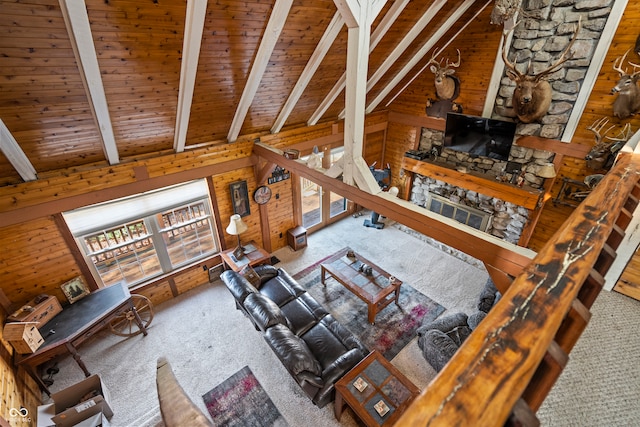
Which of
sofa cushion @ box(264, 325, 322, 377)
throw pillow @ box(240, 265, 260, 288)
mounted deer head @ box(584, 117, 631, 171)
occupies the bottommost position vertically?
throw pillow @ box(240, 265, 260, 288)

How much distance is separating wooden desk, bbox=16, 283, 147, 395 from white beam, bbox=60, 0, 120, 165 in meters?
2.39

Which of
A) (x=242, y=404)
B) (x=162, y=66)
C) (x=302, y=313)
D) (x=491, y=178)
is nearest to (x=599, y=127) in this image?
(x=491, y=178)

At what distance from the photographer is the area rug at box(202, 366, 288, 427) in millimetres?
3617

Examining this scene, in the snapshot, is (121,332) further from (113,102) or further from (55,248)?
(113,102)

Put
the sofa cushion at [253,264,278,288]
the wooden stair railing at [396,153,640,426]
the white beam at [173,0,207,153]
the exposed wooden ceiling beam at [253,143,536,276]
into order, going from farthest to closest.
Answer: the sofa cushion at [253,264,278,288]
the white beam at [173,0,207,153]
the exposed wooden ceiling beam at [253,143,536,276]
the wooden stair railing at [396,153,640,426]

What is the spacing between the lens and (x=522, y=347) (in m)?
0.65

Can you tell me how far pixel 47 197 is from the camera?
12.8 ft

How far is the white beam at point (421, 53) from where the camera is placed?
479 centimetres

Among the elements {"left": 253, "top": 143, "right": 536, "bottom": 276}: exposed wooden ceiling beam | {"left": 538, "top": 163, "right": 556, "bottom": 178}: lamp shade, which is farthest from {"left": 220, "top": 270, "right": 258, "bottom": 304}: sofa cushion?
{"left": 538, "top": 163, "right": 556, "bottom": 178}: lamp shade

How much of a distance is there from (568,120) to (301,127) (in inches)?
183

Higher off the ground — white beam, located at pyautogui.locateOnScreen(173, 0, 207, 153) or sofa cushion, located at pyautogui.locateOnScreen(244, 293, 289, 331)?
white beam, located at pyautogui.locateOnScreen(173, 0, 207, 153)

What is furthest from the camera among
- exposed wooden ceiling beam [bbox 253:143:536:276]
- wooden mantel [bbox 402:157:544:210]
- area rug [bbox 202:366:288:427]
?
wooden mantel [bbox 402:157:544:210]

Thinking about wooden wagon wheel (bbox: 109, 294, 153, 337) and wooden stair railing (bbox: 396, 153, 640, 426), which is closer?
wooden stair railing (bbox: 396, 153, 640, 426)

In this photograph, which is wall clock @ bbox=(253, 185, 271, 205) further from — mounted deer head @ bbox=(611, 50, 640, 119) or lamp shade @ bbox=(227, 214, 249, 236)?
mounted deer head @ bbox=(611, 50, 640, 119)
